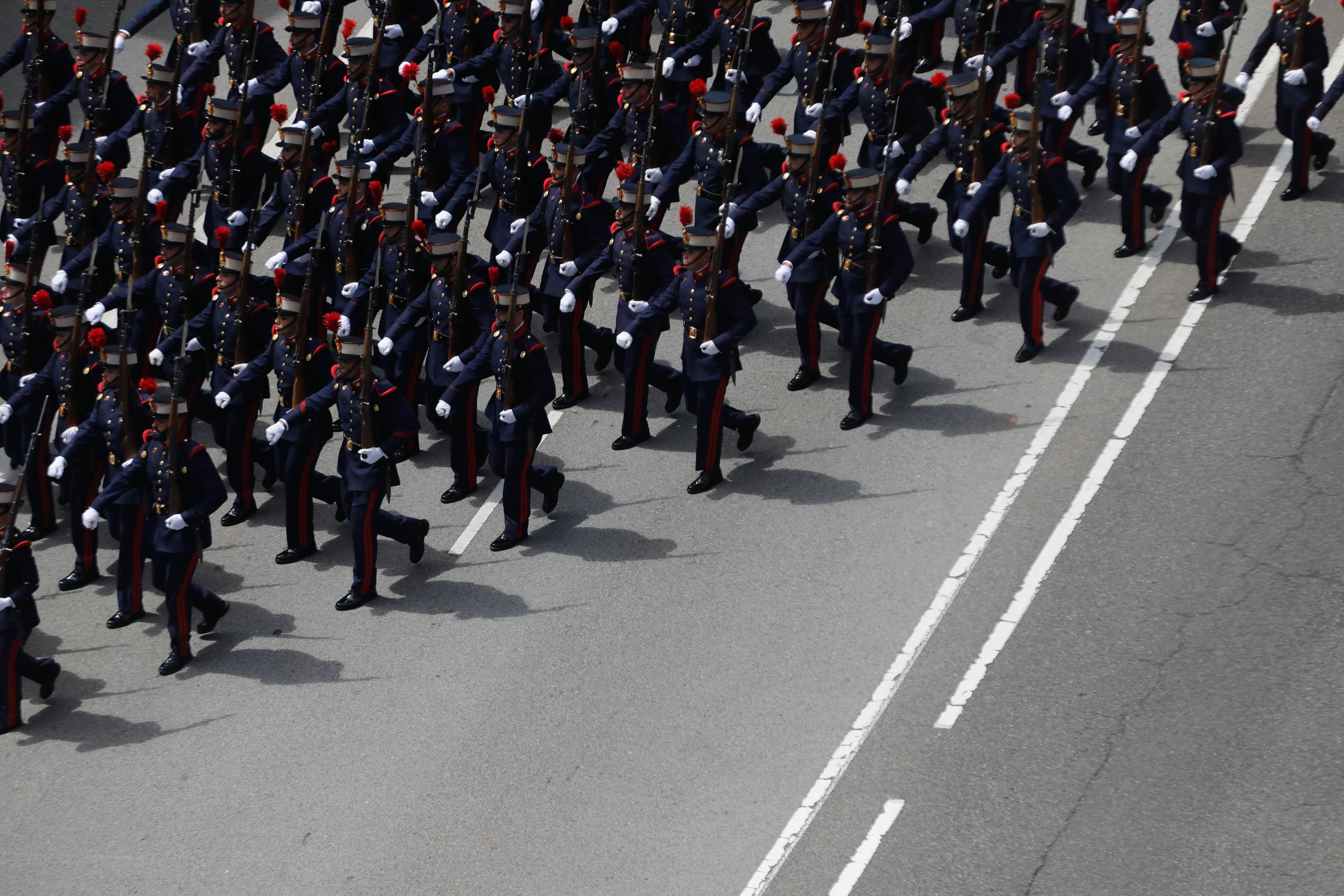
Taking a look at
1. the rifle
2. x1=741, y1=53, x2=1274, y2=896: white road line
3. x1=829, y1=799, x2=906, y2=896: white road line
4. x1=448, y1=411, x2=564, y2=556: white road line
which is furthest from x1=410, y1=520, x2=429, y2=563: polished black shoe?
x1=829, y1=799, x2=906, y2=896: white road line

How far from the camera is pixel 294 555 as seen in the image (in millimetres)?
13219

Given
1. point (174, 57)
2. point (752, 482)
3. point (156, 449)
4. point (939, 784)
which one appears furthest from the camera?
point (174, 57)

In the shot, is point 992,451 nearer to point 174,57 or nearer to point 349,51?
point 349,51

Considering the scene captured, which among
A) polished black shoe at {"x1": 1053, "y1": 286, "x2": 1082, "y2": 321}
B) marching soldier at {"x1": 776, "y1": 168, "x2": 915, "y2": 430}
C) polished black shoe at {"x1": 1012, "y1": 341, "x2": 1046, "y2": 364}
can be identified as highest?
marching soldier at {"x1": 776, "y1": 168, "x2": 915, "y2": 430}

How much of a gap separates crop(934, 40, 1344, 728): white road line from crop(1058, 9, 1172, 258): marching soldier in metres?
0.77

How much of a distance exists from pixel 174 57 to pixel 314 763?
31.1 ft

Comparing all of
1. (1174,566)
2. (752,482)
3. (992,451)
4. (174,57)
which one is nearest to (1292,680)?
(1174,566)

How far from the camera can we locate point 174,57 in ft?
59.2

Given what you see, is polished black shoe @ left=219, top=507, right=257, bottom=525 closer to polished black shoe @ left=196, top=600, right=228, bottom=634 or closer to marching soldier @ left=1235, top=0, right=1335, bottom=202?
polished black shoe @ left=196, top=600, right=228, bottom=634

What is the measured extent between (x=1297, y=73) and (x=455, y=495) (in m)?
7.60

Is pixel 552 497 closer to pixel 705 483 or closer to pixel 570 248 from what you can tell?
pixel 705 483

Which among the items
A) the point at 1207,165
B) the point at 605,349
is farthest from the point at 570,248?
the point at 1207,165

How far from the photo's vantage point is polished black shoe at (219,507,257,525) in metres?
13.8

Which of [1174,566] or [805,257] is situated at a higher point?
[805,257]
